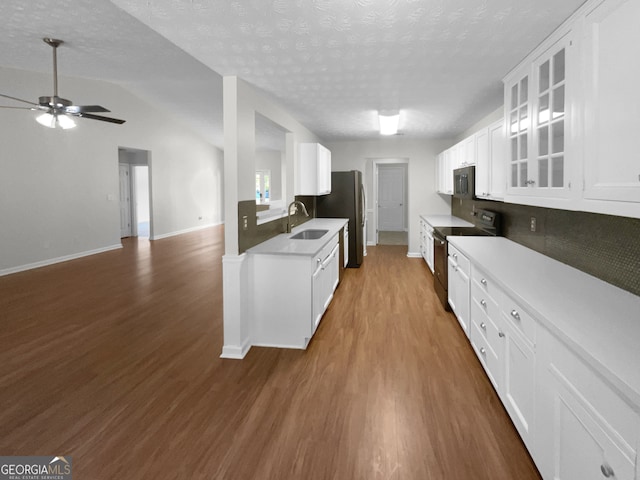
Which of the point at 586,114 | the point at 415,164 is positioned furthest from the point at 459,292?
the point at 415,164

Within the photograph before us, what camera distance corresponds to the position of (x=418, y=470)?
1878 mm

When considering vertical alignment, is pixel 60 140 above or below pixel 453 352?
above

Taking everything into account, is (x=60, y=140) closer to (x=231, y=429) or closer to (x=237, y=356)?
(x=237, y=356)

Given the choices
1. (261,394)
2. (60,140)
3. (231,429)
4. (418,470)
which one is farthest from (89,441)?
(60,140)

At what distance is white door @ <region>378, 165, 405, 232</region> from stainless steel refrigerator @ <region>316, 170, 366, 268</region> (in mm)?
4840

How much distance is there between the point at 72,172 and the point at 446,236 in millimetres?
6869

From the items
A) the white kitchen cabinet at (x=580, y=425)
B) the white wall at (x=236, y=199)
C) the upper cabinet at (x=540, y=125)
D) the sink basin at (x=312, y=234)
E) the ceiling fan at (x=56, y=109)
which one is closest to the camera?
the white kitchen cabinet at (x=580, y=425)

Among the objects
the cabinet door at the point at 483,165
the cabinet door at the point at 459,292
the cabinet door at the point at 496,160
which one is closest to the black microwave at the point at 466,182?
the cabinet door at the point at 483,165

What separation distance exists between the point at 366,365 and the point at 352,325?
3.05 ft

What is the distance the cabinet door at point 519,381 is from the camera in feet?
5.96

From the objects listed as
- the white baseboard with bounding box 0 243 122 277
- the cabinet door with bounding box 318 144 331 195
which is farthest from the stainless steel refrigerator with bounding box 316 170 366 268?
the white baseboard with bounding box 0 243 122 277

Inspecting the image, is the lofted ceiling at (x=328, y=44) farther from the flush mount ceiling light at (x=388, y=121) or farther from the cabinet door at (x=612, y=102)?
the cabinet door at (x=612, y=102)

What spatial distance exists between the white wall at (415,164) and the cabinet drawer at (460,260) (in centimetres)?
382

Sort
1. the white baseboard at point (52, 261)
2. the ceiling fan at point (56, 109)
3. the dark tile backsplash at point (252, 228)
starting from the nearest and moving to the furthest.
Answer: the dark tile backsplash at point (252, 228)
the ceiling fan at point (56, 109)
the white baseboard at point (52, 261)
